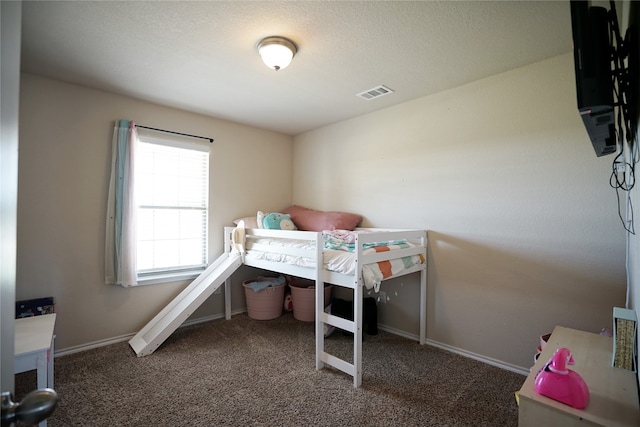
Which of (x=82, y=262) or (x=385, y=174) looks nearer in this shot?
(x=82, y=262)

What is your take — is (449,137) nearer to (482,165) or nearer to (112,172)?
(482,165)

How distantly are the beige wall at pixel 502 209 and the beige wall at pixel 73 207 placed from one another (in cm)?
234

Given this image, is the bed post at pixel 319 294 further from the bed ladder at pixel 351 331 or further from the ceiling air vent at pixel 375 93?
the ceiling air vent at pixel 375 93

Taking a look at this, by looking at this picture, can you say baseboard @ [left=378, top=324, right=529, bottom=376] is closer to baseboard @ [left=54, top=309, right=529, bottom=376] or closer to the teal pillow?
baseboard @ [left=54, top=309, right=529, bottom=376]

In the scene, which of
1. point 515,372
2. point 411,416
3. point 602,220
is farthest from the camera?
point 515,372

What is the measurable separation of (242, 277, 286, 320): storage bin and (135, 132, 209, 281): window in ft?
2.05

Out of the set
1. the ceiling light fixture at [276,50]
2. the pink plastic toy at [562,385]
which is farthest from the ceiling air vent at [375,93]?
the pink plastic toy at [562,385]

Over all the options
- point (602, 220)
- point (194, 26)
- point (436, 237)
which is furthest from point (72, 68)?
point (602, 220)

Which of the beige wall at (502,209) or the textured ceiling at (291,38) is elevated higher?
the textured ceiling at (291,38)

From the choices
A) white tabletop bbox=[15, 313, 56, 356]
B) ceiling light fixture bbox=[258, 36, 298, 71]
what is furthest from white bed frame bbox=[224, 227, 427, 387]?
white tabletop bbox=[15, 313, 56, 356]

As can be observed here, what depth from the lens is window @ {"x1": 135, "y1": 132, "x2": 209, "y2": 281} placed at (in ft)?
9.36

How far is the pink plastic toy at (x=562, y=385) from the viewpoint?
37.9 inches

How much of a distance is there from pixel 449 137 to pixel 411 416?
212 cm

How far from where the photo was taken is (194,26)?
1.71 metres
